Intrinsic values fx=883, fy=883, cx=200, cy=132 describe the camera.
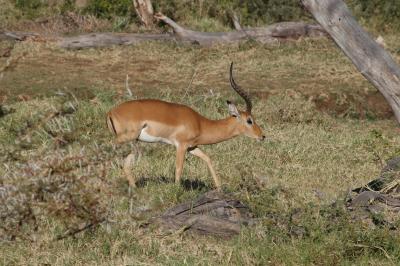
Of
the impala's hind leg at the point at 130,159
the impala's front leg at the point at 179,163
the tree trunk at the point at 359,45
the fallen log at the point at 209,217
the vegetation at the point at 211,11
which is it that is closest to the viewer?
the fallen log at the point at 209,217

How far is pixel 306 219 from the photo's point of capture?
19.7ft

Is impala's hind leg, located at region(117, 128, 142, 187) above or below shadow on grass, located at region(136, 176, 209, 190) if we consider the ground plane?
above

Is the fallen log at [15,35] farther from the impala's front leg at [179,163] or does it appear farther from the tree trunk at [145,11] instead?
the impala's front leg at [179,163]

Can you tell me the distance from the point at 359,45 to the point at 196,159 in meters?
3.36

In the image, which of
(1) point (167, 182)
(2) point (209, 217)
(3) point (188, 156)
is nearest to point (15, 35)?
(3) point (188, 156)

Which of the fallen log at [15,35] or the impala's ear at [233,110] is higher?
the impala's ear at [233,110]

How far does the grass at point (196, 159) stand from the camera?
5.57 metres

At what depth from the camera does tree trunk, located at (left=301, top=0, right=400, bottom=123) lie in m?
6.51

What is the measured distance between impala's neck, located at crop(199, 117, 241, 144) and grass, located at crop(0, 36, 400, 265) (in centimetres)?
33

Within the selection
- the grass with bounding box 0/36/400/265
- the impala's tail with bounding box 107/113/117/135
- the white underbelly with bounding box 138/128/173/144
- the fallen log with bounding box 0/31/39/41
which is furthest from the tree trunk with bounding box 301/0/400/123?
the fallen log with bounding box 0/31/39/41

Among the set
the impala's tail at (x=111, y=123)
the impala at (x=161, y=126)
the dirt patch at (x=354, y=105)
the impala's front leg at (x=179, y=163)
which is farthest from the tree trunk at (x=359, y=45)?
the dirt patch at (x=354, y=105)

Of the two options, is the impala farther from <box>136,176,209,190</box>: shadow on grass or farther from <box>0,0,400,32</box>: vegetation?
<box>0,0,400,32</box>: vegetation

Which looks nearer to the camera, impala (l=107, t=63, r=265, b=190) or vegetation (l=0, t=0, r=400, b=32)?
impala (l=107, t=63, r=265, b=190)

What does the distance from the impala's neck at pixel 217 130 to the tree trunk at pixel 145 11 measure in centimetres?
1020
